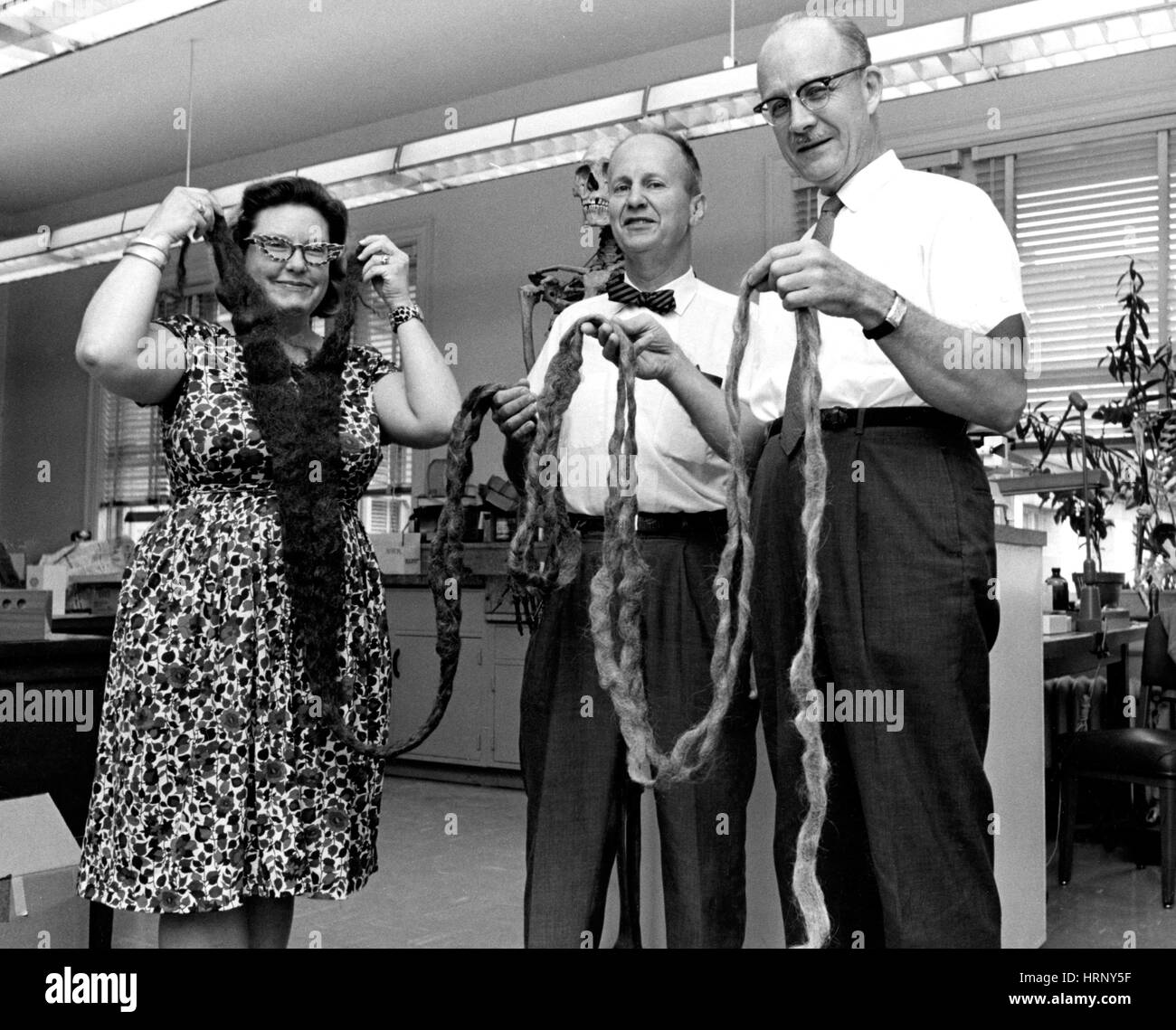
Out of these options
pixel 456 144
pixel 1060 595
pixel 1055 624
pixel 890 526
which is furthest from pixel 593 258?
pixel 456 144

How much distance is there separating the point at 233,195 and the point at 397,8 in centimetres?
136

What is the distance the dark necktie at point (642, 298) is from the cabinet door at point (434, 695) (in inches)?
143

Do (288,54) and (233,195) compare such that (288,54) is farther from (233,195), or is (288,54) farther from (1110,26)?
(1110,26)

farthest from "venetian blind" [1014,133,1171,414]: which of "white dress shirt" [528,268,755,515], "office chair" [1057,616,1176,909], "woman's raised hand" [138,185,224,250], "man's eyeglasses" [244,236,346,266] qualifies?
"woman's raised hand" [138,185,224,250]

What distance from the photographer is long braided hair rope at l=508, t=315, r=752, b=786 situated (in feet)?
4.10

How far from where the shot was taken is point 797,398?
4.61ft

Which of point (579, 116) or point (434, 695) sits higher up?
point (579, 116)

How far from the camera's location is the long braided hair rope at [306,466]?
1662 mm

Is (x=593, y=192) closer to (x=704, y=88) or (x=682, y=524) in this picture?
(x=682, y=524)

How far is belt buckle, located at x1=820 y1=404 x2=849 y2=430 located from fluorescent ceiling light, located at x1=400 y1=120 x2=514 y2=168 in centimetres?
386

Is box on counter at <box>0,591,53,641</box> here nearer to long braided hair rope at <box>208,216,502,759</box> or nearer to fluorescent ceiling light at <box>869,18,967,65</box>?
long braided hair rope at <box>208,216,502,759</box>

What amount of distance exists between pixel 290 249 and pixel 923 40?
293 cm

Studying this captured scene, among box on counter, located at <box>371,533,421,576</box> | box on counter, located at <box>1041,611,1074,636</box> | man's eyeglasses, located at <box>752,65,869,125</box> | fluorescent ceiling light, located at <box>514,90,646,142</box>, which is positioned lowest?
box on counter, located at <box>1041,611,1074,636</box>
